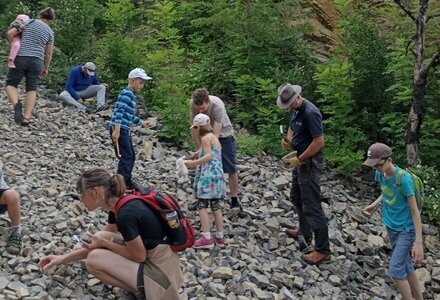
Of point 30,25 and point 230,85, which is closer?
point 30,25

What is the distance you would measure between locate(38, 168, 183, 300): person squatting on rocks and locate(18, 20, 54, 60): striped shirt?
5.93 metres

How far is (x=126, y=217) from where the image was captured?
Answer: 4637mm

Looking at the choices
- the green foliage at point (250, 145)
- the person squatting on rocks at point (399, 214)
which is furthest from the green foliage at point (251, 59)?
the person squatting on rocks at point (399, 214)

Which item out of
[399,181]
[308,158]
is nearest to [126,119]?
[308,158]

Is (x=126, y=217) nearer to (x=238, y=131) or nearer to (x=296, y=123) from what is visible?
(x=296, y=123)

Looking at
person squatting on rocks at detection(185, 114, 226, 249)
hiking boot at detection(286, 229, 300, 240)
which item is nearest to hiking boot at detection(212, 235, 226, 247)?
person squatting on rocks at detection(185, 114, 226, 249)

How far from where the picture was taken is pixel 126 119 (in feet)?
24.6

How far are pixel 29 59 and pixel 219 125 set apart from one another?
4.65 m

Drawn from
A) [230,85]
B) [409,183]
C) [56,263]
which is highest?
[230,85]

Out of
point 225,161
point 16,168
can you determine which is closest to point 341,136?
point 225,161

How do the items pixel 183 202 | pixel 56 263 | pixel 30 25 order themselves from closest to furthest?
pixel 56 263
pixel 183 202
pixel 30 25

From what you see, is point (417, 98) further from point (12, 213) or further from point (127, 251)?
point (12, 213)

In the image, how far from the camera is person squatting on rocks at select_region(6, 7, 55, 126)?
1018 cm

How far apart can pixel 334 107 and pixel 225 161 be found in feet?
14.6
